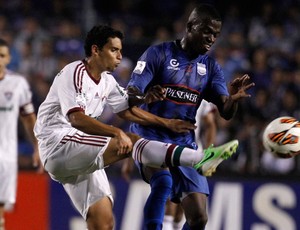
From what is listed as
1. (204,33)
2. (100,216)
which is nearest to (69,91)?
(100,216)

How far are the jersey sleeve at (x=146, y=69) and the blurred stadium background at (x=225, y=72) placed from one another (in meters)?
3.43

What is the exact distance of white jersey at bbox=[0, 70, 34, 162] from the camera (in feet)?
26.0

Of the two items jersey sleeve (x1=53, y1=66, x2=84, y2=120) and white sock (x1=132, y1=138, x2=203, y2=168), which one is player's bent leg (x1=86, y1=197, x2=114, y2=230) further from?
jersey sleeve (x1=53, y1=66, x2=84, y2=120)

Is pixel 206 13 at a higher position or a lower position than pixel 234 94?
higher

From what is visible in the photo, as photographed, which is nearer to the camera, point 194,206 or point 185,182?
point 194,206

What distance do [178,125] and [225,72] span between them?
5.39 metres

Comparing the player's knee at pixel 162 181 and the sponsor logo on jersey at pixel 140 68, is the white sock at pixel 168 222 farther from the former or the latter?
the sponsor logo on jersey at pixel 140 68

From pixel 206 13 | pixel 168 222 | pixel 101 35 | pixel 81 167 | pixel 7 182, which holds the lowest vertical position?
pixel 168 222

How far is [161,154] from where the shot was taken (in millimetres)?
5801

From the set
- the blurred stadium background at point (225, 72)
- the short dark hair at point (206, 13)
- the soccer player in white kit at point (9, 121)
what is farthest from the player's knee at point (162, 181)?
the blurred stadium background at point (225, 72)

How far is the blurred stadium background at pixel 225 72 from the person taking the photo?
9.42m

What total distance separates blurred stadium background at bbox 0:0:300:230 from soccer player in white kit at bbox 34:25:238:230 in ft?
10.9

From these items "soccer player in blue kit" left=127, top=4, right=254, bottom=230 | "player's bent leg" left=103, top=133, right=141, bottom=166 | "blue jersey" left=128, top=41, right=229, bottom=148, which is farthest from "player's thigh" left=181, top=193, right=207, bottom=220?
"player's bent leg" left=103, top=133, right=141, bottom=166

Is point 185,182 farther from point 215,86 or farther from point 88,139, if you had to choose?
point 88,139
